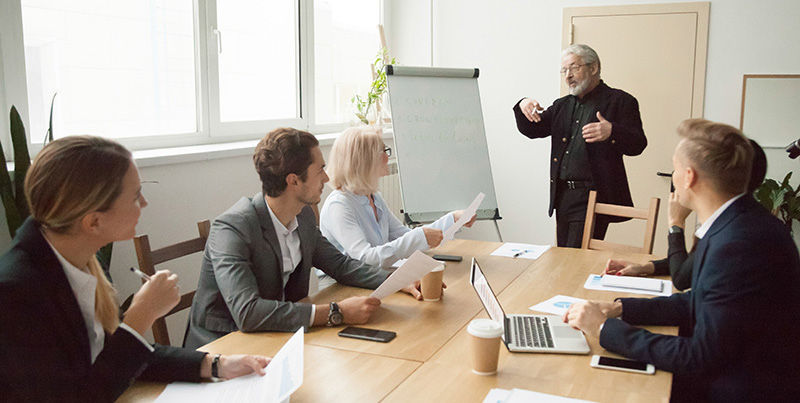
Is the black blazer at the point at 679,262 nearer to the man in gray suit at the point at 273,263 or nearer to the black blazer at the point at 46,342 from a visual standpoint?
the man in gray suit at the point at 273,263

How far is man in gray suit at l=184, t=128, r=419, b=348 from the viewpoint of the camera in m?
1.93

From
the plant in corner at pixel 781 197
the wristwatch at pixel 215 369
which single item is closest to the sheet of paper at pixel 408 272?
the wristwatch at pixel 215 369

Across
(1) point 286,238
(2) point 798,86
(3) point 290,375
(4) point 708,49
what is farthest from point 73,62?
(2) point 798,86

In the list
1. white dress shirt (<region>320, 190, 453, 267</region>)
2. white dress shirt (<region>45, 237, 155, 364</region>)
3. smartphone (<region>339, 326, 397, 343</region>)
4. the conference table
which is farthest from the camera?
white dress shirt (<region>320, 190, 453, 267</region>)

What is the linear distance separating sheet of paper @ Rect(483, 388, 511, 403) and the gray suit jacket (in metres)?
0.64

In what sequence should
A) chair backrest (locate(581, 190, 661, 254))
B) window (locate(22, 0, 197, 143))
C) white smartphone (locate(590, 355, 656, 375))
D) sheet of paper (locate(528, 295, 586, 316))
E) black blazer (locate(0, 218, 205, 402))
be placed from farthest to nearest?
chair backrest (locate(581, 190, 661, 254)) → window (locate(22, 0, 197, 143)) → sheet of paper (locate(528, 295, 586, 316)) → white smartphone (locate(590, 355, 656, 375)) → black blazer (locate(0, 218, 205, 402))

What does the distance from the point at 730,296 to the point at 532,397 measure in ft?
1.70

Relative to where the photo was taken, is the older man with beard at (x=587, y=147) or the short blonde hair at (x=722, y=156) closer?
the short blonde hair at (x=722, y=156)

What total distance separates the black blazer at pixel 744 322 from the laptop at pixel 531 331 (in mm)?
192

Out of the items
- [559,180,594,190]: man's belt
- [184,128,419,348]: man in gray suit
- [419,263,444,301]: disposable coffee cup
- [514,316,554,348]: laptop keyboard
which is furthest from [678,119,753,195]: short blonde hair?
[559,180,594,190]: man's belt

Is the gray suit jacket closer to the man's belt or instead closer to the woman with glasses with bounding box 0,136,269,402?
the woman with glasses with bounding box 0,136,269,402

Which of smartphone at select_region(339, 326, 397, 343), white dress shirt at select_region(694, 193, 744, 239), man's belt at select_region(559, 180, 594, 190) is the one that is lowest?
smartphone at select_region(339, 326, 397, 343)

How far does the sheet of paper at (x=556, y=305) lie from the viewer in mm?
2088

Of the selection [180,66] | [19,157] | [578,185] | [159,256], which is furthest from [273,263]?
[578,185]
